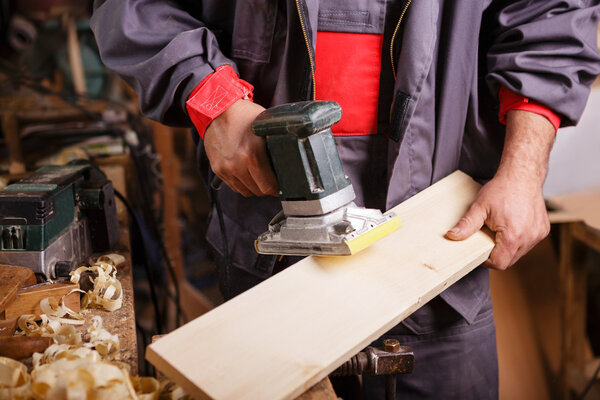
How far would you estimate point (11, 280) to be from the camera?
3.36 ft

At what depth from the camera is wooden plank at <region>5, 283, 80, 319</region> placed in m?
1.02

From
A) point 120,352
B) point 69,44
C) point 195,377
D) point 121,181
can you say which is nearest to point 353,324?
point 195,377

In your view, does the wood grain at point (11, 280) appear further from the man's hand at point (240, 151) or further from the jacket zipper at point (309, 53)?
the jacket zipper at point (309, 53)

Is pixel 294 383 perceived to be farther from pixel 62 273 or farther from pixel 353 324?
pixel 62 273

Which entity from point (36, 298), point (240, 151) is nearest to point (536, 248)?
point (240, 151)

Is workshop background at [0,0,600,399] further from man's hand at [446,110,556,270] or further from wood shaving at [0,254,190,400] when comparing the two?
man's hand at [446,110,556,270]

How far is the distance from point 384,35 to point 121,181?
1.21 meters

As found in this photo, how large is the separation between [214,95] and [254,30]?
0.64 ft

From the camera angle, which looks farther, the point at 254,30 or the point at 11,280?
the point at 254,30

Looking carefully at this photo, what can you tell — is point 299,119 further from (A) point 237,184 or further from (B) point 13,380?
(B) point 13,380

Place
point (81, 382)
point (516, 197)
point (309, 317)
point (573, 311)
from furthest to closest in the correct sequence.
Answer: point (573, 311)
point (516, 197)
point (309, 317)
point (81, 382)

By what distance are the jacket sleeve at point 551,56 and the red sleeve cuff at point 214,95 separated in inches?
24.3

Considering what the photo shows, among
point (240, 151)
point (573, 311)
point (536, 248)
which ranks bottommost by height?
point (573, 311)

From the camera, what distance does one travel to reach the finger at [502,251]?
1.10 m
